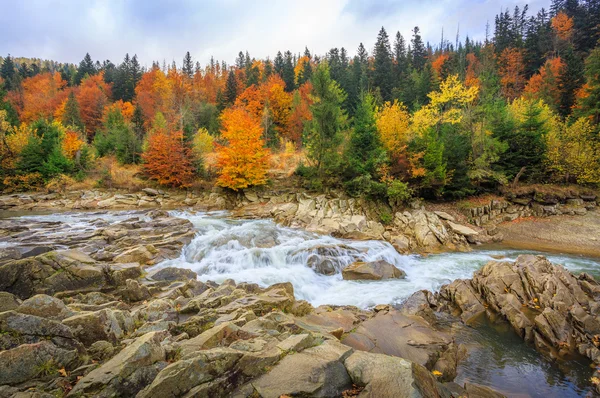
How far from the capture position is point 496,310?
10.2m

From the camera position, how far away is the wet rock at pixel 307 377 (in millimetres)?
4320

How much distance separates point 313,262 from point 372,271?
9.02ft

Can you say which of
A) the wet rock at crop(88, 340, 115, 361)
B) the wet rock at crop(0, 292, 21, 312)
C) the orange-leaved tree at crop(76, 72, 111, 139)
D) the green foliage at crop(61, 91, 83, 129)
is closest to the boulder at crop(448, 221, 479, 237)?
the wet rock at crop(88, 340, 115, 361)

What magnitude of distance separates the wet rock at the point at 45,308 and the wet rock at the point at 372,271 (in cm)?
1021

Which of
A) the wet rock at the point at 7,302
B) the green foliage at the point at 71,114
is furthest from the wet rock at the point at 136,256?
the green foliage at the point at 71,114

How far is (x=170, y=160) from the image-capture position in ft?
100

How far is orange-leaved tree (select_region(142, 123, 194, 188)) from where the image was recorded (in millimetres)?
30750

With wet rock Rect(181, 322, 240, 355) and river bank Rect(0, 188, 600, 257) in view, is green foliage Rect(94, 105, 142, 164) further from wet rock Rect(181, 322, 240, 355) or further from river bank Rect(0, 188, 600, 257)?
wet rock Rect(181, 322, 240, 355)

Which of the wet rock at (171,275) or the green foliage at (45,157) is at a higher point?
the green foliage at (45,157)

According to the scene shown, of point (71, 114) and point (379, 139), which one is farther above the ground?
point (71, 114)

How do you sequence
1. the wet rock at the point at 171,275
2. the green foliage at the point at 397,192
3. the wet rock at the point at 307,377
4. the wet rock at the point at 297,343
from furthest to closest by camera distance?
the green foliage at the point at 397,192 → the wet rock at the point at 171,275 → the wet rock at the point at 297,343 → the wet rock at the point at 307,377

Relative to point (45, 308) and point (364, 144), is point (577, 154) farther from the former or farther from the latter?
point (45, 308)

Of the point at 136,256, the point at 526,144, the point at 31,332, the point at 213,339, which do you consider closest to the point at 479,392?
the point at 213,339

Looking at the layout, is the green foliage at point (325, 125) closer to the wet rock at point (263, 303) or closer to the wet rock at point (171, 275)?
the wet rock at point (171, 275)
